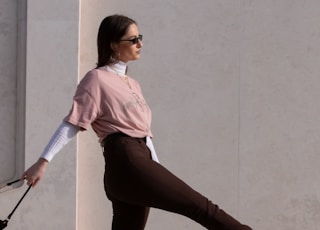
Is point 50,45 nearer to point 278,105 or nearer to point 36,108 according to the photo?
point 36,108

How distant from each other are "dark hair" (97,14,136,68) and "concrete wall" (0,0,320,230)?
1.91 meters

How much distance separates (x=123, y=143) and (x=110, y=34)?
506 millimetres

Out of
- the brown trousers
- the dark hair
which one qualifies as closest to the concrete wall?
the dark hair

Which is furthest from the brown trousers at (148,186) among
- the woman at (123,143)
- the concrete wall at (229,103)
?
the concrete wall at (229,103)

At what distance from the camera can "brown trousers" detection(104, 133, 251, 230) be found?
247 cm

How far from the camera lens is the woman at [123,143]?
2.49m

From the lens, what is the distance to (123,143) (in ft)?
8.52

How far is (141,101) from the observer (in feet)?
→ 9.11

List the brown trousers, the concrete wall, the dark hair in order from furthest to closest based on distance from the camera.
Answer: the concrete wall → the dark hair → the brown trousers

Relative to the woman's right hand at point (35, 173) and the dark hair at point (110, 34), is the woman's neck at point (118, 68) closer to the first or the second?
the dark hair at point (110, 34)

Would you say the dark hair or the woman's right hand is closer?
the woman's right hand

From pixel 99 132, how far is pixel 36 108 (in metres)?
2.02

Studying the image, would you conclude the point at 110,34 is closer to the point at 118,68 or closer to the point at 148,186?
the point at 118,68

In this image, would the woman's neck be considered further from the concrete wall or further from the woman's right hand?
the concrete wall
